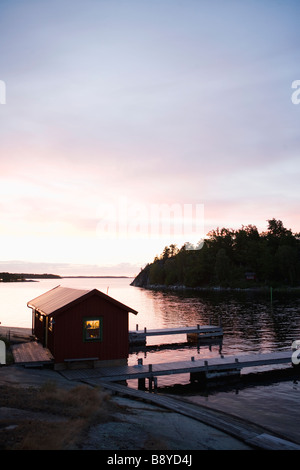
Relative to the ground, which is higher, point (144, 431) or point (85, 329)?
point (85, 329)

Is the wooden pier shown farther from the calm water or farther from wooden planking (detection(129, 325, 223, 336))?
the calm water

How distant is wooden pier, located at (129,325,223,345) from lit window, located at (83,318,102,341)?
17524 millimetres

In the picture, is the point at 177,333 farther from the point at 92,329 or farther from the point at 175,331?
the point at 92,329

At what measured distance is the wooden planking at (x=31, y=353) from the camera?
23.1 m

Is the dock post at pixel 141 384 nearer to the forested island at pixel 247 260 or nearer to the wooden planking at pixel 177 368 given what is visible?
the wooden planking at pixel 177 368

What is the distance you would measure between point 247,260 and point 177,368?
154 metres

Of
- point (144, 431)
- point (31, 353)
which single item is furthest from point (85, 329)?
point (144, 431)

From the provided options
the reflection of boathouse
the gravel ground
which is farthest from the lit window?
the gravel ground

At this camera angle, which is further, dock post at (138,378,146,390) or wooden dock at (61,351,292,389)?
dock post at (138,378,146,390)

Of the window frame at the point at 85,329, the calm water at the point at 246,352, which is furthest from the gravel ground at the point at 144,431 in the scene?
the window frame at the point at 85,329

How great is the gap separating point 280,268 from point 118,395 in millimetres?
139903

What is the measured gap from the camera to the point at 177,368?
2467 cm

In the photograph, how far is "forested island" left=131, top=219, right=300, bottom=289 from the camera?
147 metres
